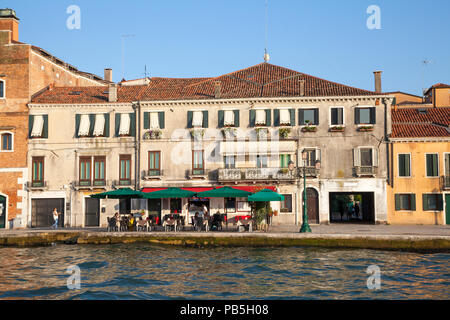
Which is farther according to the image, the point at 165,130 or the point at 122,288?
the point at 165,130

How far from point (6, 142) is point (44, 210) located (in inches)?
230

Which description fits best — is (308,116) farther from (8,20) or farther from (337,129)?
(8,20)

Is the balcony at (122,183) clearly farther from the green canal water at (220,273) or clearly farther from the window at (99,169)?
the green canal water at (220,273)

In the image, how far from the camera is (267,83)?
3509 cm

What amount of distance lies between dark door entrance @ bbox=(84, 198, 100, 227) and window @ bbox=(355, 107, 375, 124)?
65.6ft

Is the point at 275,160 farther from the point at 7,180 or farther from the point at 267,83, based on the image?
the point at 7,180

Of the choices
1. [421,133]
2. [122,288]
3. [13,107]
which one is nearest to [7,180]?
[13,107]

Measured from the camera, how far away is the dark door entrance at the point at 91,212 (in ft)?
111

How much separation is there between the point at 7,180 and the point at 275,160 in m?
19.8

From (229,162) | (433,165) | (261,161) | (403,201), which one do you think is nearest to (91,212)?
(229,162)

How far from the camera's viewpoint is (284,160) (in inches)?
1284

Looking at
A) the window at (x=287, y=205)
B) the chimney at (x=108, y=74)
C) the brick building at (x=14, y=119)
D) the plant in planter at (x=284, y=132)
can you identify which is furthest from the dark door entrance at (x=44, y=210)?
the plant in planter at (x=284, y=132)

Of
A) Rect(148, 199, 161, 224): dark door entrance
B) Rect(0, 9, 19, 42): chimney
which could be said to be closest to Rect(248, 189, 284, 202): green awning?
Rect(148, 199, 161, 224): dark door entrance

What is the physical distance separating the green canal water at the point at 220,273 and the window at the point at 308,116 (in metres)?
12.1
